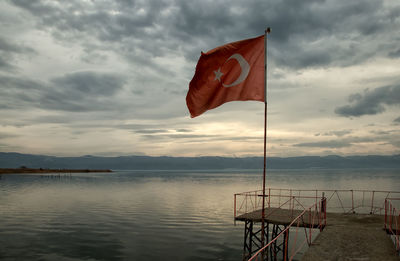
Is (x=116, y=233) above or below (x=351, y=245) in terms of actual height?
below

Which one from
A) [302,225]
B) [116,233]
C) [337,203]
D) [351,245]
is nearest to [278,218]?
[302,225]

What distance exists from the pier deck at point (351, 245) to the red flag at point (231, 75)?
7.78 meters

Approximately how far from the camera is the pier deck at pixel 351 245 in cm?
1352

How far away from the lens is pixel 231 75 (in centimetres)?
1391

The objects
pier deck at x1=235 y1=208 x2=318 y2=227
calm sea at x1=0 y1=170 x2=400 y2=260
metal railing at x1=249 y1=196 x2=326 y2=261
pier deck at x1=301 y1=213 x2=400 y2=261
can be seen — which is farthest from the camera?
calm sea at x1=0 y1=170 x2=400 y2=260

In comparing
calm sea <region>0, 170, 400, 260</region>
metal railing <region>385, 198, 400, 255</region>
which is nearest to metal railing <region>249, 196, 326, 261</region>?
metal railing <region>385, 198, 400, 255</region>

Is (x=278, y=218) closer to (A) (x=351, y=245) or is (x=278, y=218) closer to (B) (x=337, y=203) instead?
(A) (x=351, y=245)

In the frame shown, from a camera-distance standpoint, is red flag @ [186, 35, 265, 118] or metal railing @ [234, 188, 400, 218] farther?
metal railing @ [234, 188, 400, 218]

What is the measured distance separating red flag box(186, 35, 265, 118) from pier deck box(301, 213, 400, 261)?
7778 millimetres

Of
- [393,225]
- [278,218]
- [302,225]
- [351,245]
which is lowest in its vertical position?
[302,225]

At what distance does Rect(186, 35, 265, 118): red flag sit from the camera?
1375cm

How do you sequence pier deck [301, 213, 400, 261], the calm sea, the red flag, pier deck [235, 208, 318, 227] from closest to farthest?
pier deck [301, 213, 400, 261] → the red flag → pier deck [235, 208, 318, 227] → the calm sea

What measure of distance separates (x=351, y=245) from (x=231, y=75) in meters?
10.4

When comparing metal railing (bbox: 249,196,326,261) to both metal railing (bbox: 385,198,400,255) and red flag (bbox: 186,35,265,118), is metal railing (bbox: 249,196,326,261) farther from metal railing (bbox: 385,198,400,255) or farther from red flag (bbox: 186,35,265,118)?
red flag (bbox: 186,35,265,118)
